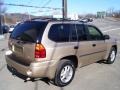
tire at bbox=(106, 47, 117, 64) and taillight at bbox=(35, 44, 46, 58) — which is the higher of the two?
taillight at bbox=(35, 44, 46, 58)

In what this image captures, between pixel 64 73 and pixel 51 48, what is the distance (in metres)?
0.94

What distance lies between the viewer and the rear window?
17.4ft

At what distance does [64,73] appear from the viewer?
19.1 ft

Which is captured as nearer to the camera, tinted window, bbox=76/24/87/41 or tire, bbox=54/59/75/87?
tire, bbox=54/59/75/87

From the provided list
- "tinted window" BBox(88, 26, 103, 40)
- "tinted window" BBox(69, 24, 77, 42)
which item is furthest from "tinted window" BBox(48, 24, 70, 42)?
"tinted window" BBox(88, 26, 103, 40)

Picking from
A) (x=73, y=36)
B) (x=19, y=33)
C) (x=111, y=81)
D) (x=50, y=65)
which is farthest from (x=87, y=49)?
(x=19, y=33)

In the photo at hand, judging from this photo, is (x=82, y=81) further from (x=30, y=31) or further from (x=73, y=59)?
(x=30, y=31)

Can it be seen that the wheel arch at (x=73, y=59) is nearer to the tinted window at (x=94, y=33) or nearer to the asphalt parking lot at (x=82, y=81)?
the asphalt parking lot at (x=82, y=81)

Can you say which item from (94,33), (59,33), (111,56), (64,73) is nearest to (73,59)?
(64,73)

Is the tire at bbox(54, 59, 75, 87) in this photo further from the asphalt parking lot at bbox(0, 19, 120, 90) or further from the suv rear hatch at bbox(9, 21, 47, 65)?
the suv rear hatch at bbox(9, 21, 47, 65)

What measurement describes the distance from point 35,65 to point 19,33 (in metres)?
1.25

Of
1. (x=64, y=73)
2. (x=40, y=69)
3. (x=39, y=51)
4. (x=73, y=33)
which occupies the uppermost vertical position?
(x=73, y=33)

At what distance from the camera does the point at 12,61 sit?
5.88 metres

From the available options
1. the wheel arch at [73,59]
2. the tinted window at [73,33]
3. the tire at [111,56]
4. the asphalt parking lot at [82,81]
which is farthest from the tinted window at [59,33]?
the tire at [111,56]
